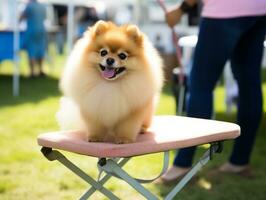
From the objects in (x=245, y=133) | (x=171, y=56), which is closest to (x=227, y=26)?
(x=245, y=133)

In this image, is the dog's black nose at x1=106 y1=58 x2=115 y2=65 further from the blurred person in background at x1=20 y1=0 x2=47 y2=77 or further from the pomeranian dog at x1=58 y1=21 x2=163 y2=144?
the blurred person in background at x1=20 y1=0 x2=47 y2=77

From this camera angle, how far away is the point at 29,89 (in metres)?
5.91

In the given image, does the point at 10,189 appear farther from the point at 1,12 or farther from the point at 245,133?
the point at 1,12

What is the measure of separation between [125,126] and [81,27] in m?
9.23

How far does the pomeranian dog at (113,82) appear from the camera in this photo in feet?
Answer: 4.89

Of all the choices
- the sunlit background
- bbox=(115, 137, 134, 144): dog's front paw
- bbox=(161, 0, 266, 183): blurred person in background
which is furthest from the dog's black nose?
the sunlit background

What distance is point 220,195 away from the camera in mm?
2393

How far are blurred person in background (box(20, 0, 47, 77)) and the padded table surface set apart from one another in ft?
17.4

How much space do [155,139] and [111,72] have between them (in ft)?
0.82

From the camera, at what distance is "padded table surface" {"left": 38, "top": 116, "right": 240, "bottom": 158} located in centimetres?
137

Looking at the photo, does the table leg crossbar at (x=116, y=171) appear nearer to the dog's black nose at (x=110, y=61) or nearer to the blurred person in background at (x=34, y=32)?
the dog's black nose at (x=110, y=61)

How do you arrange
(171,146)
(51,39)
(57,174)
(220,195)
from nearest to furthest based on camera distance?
(171,146)
(220,195)
(57,174)
(51,39)

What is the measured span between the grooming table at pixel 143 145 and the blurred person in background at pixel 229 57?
1.69 feet

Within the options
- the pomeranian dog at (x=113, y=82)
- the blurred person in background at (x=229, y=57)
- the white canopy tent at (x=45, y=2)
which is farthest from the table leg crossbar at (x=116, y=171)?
the white canopy tent at (x=45, y=2)
